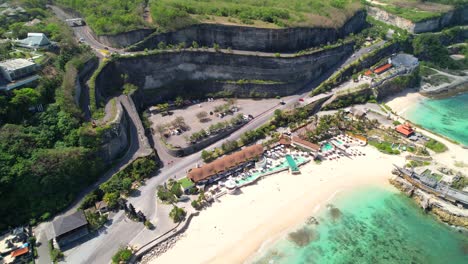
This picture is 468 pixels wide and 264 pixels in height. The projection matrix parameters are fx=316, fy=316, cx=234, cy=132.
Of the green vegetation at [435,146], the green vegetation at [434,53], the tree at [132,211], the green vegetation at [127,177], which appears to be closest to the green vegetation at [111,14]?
the green vegetation at [127,177]

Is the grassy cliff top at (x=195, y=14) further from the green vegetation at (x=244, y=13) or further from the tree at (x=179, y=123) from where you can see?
the tree at (x=179, y=123)

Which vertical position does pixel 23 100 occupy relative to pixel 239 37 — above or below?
below

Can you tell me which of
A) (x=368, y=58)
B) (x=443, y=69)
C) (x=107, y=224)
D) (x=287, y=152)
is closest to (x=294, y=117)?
(x=287, y=152)

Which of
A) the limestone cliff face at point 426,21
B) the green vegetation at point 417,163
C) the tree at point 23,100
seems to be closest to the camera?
the tree at point 23,100

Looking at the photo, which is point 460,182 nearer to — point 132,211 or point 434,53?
point 132,211

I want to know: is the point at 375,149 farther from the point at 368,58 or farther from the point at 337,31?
the point at 337,31

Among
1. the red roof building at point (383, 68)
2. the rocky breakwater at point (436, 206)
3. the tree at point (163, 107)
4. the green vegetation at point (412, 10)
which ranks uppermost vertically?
the green vegetation at point (412, 10)

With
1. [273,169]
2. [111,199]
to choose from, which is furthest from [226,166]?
[111,199]
